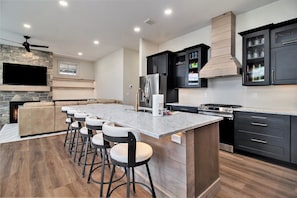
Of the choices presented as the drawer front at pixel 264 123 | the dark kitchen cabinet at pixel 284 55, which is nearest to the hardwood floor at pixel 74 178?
the drawer front at pixel 264 123

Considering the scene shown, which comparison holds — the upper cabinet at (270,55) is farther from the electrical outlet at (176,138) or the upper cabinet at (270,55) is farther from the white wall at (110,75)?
the white wall at (110,75)

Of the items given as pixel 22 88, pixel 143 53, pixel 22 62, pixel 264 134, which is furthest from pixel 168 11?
pixel 22 88

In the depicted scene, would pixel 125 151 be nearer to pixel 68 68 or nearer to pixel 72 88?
pixel 72 88

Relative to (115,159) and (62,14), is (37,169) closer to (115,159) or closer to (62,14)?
(115,159)

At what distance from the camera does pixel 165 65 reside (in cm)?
451

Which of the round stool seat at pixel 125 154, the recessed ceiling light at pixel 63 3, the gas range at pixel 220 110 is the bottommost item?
the round stool seat at pixel 125 154

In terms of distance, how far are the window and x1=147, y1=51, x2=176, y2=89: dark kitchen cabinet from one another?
4.90 metres

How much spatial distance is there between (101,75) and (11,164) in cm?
546

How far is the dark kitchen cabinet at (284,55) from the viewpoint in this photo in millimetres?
2541

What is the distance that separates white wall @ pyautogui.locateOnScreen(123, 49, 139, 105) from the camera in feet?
19.4

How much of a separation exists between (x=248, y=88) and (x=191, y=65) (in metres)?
1.50

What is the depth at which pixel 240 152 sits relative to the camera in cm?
298

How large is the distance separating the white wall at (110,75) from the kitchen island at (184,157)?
446 cm

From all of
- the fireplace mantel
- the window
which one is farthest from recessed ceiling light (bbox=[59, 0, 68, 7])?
the window
